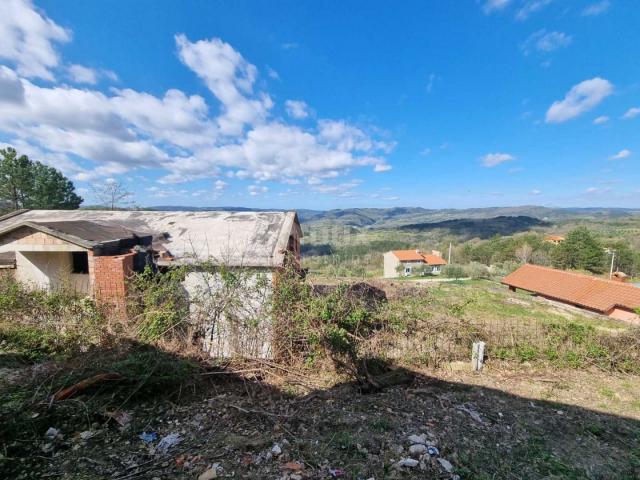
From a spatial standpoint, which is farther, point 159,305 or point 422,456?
point 159,305

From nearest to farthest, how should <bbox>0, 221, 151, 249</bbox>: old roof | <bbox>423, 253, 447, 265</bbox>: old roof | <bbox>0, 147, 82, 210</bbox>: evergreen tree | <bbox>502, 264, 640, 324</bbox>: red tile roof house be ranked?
<bbox>0, 221, 151, 249</bbox>: old roof
<bbox>502, 264, 640, 324</bbox>: red tile roof house
<bbox>0, 147, 82, 210</bbox>: evergreen tree
<bbox>423, 253, 447, 265</bbox>: old roof

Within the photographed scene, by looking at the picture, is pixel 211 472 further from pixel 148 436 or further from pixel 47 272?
pixel 47 272

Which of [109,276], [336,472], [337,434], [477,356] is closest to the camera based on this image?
[336,472]

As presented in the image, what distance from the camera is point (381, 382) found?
5164 mm

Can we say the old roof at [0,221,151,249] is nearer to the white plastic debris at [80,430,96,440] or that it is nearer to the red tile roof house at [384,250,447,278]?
the white plastic debris at [80,430,96,440]

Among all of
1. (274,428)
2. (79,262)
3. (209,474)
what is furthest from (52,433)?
(79,262)

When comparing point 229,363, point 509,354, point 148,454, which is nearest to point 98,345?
point 229,363

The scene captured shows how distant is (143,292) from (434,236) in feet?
303

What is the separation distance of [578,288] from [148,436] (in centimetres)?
2888

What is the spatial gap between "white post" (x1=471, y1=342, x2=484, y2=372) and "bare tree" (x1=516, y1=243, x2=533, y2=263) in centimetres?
5413

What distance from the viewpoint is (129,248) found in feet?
25.4

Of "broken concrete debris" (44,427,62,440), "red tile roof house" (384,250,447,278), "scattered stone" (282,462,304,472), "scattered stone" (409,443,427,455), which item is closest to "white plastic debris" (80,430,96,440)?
"broken concrete debris" (44,427,62,440)

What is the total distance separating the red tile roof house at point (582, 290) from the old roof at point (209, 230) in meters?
20.3

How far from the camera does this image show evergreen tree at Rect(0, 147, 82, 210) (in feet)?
66.6
